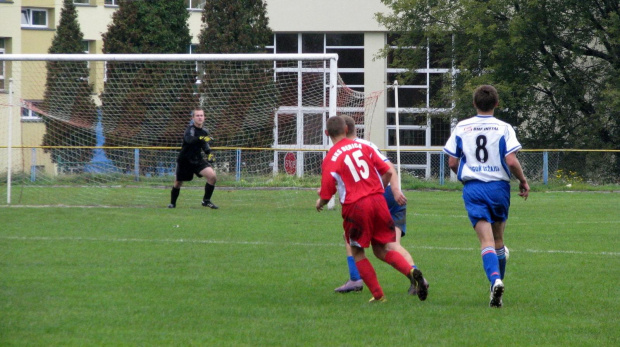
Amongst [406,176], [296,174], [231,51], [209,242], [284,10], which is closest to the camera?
[209,242]

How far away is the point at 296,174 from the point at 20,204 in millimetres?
10020

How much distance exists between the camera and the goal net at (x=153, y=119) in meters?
20.5

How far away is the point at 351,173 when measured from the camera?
23.4ft

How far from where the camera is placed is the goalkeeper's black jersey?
16.8 m

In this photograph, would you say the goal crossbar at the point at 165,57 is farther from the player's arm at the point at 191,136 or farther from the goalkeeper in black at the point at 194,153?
the player's arm at the point at 191,136

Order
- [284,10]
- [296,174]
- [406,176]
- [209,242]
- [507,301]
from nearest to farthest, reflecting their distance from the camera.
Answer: [507,301], [209,242], [296,174], [406,176], [284,10]

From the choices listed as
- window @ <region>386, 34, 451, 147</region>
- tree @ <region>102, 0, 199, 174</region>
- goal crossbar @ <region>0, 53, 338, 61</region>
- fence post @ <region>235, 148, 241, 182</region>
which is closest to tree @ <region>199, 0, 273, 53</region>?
window @ <region>386, 34, 451, 147</region>

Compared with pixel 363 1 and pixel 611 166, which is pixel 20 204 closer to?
pixel 611 166

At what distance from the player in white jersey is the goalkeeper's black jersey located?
9903mm

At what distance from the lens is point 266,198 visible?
70.8 ft

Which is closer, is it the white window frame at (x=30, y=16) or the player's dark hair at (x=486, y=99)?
the player's dark hair at (x=486, y=99)

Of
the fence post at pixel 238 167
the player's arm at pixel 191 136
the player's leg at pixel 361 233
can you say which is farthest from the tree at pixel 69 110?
the player's leg at pixel 361 233

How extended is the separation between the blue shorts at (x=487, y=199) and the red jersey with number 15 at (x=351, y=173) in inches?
29.2

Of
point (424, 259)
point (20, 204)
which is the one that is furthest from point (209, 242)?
point (20, 204)
